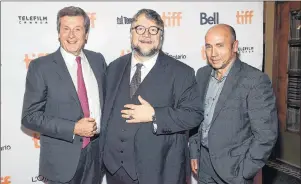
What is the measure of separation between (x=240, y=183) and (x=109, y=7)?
1.84 metres

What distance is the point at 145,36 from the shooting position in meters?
2.32

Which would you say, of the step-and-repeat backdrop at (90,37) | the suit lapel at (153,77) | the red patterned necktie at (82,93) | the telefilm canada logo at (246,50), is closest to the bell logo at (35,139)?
the step-and-repeat backdrop at (90,37)

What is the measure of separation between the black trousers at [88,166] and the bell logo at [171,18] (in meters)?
1.32

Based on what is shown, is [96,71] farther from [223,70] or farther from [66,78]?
[223,70]

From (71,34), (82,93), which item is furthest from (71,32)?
(82,93)

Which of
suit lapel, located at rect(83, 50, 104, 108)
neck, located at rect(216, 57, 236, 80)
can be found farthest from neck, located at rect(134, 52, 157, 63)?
neck, located at rect(216, 57, 236, 80)

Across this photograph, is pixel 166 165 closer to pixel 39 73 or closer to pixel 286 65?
pixel 39 73

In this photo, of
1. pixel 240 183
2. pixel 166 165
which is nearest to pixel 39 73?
pixel 166 165

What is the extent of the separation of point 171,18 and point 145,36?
866 millimetres

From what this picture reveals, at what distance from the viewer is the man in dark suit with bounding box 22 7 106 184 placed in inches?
87.3

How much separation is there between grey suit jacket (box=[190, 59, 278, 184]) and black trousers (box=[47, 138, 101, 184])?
0.84 meters

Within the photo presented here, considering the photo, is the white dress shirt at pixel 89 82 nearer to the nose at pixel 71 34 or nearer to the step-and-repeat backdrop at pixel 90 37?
the nose at pixel 71 34

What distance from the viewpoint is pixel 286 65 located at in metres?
4.70

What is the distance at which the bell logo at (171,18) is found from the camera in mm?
3084
